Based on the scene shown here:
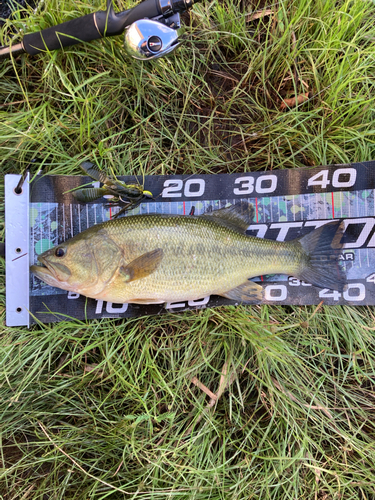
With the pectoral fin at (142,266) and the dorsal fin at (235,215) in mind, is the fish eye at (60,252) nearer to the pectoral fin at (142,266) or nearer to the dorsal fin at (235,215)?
the pectoral fin at (142,266)

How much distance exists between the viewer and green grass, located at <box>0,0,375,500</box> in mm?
2459

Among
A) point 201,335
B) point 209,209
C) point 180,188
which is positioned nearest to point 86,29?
point 180,188

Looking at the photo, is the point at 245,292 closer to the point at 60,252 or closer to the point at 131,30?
the point at 60,252

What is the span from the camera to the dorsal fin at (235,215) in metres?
2.54

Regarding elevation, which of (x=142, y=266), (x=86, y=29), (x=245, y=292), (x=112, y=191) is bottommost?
(x=245, y=292)

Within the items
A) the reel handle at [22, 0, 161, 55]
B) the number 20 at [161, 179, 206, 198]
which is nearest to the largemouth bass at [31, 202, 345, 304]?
the number 20 at [161, 179, 206, 198]

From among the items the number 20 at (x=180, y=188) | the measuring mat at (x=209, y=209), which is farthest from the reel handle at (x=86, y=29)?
the number 20 at (x=180, y=188)

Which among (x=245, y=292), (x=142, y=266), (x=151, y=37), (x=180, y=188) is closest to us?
(x=151, y=37)

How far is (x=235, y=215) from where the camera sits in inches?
101

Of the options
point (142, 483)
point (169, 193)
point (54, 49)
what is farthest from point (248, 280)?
point (54, 49)

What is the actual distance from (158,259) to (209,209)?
0.71 m

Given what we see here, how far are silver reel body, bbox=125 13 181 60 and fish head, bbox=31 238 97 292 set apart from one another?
4.74 feet

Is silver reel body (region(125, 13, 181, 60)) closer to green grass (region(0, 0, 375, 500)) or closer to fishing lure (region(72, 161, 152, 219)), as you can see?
green grass (region(0, 0, 375, 500))

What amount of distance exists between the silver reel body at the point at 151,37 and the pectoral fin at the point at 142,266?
1434 mm
